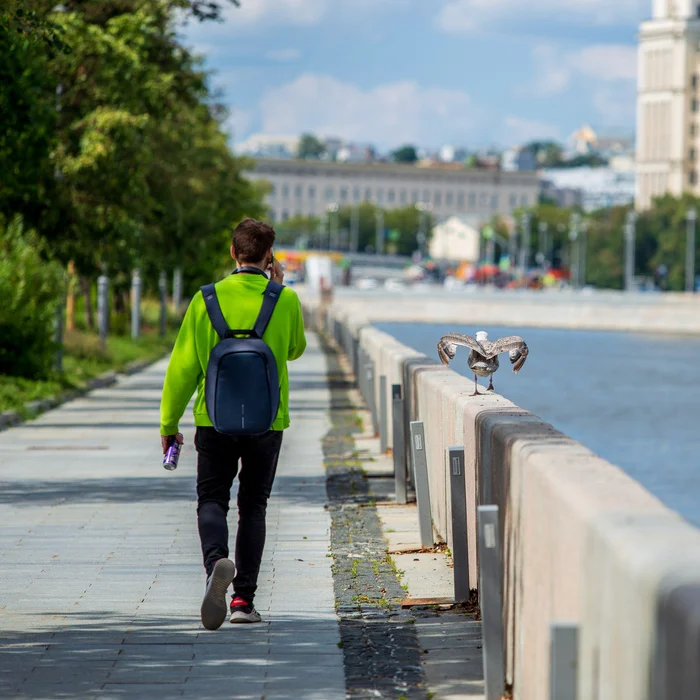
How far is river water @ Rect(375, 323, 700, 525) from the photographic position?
33.0m

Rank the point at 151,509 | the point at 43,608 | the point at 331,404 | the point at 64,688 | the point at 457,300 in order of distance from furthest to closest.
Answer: the point at 457,300
the point at 331,404
the point at 151,509
the point at 43,608
the point at 64,688

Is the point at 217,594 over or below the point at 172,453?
below

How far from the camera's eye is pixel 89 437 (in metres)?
18.5

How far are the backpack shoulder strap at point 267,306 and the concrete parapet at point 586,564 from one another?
104cm

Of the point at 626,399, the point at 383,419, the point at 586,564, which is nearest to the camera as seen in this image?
the point at 586,564

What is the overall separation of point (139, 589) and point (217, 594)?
1.52m

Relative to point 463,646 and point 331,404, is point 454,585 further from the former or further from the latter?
point 331,404

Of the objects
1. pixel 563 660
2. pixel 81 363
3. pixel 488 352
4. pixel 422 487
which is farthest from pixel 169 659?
pixel 81 363

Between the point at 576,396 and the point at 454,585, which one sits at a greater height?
the point at 454,585

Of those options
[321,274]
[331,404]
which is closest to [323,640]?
[331,404]

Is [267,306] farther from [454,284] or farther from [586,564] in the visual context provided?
[454,284]

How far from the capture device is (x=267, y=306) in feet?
23.8

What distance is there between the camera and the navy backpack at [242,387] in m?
7.04

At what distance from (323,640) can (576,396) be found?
1740 inches
